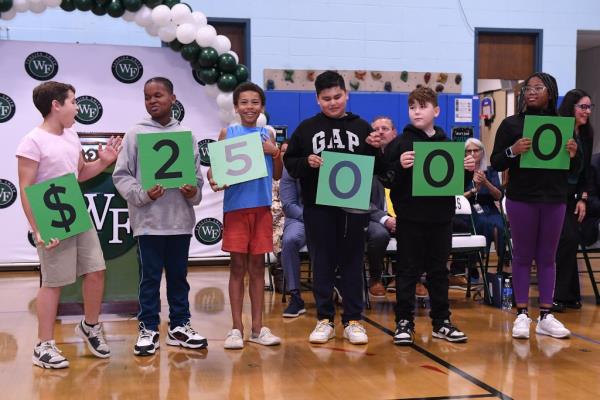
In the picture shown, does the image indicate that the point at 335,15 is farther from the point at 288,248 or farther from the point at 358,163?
the point at 358,163

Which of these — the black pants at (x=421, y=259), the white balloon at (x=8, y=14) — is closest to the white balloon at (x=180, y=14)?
the white balloon at (x=8, y=14)

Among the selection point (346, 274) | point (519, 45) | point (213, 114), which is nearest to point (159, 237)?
point (346, 274)

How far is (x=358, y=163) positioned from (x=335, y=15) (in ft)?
15.6

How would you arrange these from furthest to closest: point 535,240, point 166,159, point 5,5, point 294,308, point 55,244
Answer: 1. point 5,5
2. point 294,308
3. point 535,240
4. point 166,159
5. point 55,244

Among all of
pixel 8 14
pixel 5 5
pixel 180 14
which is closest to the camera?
pixel 5 5

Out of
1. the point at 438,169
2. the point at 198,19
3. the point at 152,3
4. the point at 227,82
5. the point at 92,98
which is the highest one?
Result: the point at 152,3

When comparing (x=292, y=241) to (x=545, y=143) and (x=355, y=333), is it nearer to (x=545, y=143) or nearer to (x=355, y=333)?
(x=355, y=333)

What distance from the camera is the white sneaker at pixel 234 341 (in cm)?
347

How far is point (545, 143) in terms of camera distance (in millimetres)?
3645

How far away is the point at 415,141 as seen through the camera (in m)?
3.57

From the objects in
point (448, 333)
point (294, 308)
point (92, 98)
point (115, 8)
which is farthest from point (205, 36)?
point (448, 333)

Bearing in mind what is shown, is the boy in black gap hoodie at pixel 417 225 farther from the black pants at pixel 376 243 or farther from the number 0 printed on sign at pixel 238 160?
the black pants at pixel 376 243

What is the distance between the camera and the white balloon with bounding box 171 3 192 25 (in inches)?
239

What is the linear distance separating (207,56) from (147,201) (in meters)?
3.21
